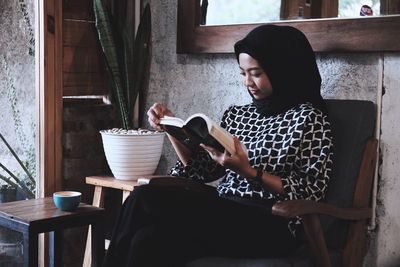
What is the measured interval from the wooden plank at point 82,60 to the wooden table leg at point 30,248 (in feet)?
3.21

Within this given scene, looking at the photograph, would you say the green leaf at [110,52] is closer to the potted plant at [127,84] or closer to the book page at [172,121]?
the potted plant at [127,84]

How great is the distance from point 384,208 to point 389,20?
704 mm

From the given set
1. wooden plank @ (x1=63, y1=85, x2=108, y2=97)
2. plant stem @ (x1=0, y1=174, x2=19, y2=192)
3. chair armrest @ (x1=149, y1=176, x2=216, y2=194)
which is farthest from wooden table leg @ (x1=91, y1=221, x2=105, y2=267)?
wooden plank @ (x1=63, y1=85, x2=108, y2=97)

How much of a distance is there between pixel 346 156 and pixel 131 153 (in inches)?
40.8

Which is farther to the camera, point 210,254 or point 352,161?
point 352,161

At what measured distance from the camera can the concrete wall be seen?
7.54 ft

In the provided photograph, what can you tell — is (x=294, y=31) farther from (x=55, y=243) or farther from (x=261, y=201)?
(x=55, y=243)

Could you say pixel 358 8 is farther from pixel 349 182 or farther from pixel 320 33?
pixel 349 182

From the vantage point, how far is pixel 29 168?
3.01 metres

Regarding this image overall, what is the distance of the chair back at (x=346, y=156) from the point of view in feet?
7.18

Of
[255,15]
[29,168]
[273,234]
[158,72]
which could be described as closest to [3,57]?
[29,168]

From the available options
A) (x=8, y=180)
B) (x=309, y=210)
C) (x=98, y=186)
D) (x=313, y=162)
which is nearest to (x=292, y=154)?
(x=313, y=162)

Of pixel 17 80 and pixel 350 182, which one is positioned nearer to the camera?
pixel 350 182

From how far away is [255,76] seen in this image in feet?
7.36
